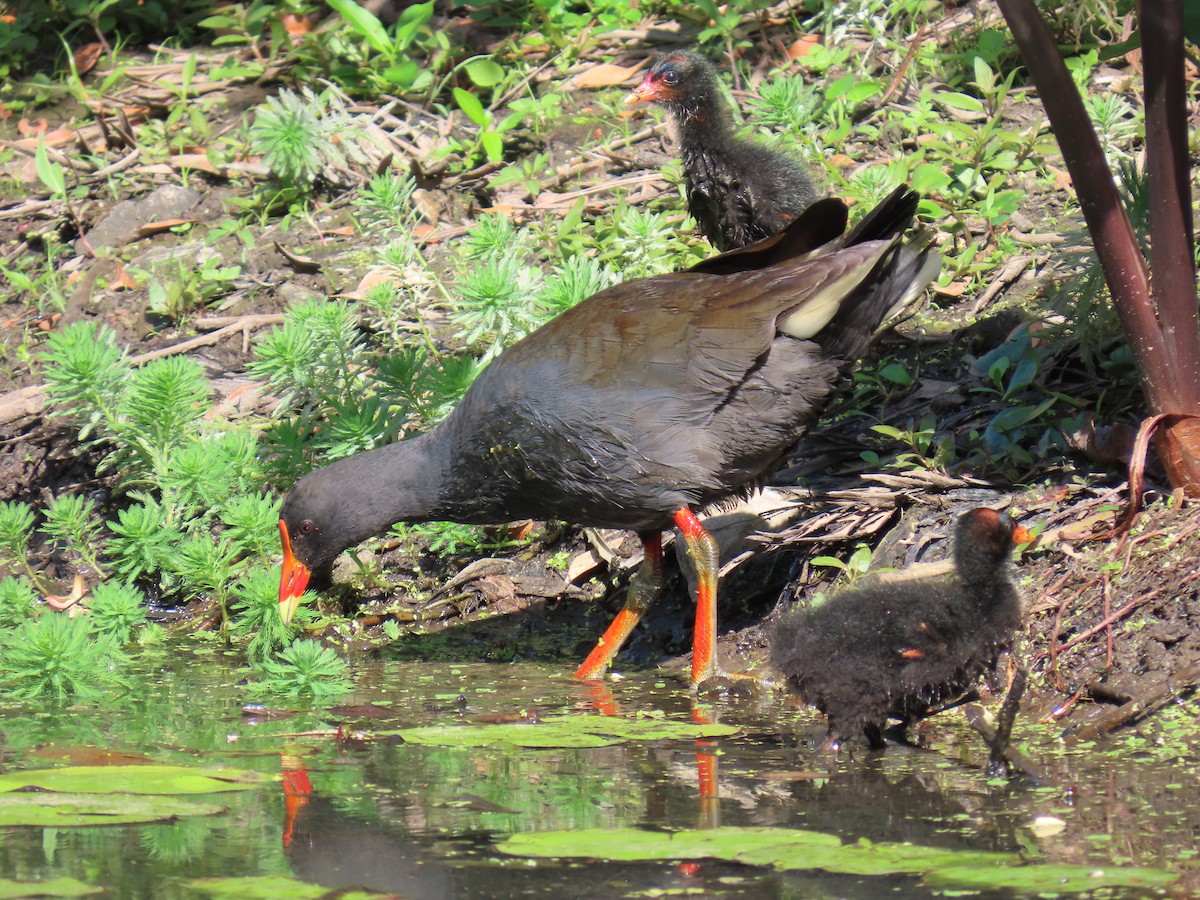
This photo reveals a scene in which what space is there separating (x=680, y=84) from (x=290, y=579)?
2589 mm

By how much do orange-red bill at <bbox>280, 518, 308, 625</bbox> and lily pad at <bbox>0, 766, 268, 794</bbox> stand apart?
63.3 inches

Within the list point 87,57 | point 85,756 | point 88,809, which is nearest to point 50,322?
point 87,57

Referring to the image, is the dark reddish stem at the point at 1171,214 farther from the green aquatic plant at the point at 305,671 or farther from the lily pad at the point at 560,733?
the green aquatic plant at the point at 305,671

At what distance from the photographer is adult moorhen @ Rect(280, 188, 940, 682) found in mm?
4355

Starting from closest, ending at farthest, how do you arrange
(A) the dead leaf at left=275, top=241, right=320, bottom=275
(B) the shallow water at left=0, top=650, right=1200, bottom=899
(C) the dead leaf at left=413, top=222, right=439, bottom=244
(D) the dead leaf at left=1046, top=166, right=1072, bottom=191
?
(B) the shallow water at left=0, top=650, right=1200, bottom=899
(D) the dead leaf at left=1046, top=166, right=1072, bottom=191
(C) the dead leaf at left=413, top=222, right=439, bottom=244
(A) the dead leaf at left=275, top=241, right=320, bottom=275

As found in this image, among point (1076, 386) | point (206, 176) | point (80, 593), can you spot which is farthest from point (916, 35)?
point (80, 593)

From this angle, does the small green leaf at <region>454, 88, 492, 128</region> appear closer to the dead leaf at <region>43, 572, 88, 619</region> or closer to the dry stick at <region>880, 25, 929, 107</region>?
the dry stick at <region>880, 25, 929, 107</region>

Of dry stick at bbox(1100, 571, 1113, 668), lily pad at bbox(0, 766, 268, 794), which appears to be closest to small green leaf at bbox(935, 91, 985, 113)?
dry stick at bbox(1100, 571, 1113, 668)

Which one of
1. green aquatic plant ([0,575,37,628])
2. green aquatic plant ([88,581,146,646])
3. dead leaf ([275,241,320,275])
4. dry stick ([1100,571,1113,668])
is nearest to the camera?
dry stick ([1100,571,1113,668])

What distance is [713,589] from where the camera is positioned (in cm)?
454

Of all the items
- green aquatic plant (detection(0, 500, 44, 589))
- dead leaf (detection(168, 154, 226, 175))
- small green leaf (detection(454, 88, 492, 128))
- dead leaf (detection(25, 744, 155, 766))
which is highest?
small green leaf (detection(454, 88, 492, 128))

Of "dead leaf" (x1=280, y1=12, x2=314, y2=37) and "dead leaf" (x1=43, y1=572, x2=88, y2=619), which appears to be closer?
"dead leaf" (x1=43, y1=572, x2=88, y2=619)

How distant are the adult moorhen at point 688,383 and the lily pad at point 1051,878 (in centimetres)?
204

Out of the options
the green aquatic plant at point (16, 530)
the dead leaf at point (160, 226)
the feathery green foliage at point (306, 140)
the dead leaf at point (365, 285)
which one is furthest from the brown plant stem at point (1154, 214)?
the dead leaf at point (160, 226)
